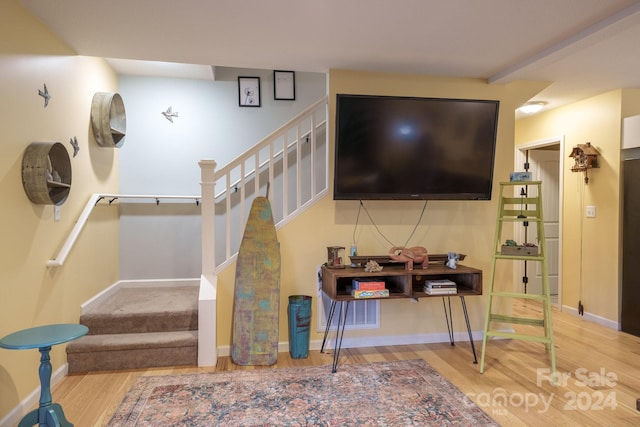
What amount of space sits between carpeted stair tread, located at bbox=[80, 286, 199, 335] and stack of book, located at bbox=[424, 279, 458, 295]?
1968mm

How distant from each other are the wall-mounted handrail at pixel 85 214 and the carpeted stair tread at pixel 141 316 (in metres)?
0.67

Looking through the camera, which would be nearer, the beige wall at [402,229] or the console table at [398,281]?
the console table at [398,281]

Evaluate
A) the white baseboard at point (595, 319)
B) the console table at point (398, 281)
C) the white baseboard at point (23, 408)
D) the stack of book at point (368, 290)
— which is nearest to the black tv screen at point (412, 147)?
the console table at point (398, 281)

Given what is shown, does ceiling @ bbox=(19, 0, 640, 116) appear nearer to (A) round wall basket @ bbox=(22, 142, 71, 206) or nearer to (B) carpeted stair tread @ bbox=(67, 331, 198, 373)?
(A) round wall basket @ bbox=(22, 142, 71, 206)

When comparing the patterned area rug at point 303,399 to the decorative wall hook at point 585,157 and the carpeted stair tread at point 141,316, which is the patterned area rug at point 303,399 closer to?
the carpeted stair tread at point 141,316

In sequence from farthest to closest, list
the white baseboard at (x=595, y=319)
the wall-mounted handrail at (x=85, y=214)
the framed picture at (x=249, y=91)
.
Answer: the framed picture at (x=249, y=91)
the white baseboard at (x=595, y=319)
the wall-mounted handrail at (x=85, y=214)

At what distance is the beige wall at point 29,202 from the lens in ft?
7.01

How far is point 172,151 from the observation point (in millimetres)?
4066

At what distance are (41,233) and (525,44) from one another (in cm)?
362

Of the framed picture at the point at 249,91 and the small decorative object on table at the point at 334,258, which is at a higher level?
the framed picture at the point at 249,91

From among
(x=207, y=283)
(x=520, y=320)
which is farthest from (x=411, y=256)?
(x=207, y=283)

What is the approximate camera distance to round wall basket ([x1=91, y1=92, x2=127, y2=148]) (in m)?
3.28

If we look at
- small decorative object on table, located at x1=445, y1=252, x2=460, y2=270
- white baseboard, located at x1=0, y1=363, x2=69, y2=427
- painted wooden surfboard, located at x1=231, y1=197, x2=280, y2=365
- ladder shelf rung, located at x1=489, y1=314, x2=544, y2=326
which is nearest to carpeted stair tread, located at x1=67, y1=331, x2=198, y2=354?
white baseboard, located at x1=0, y1=363, x2=69, y2=427

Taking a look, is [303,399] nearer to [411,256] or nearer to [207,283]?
[207,283]
